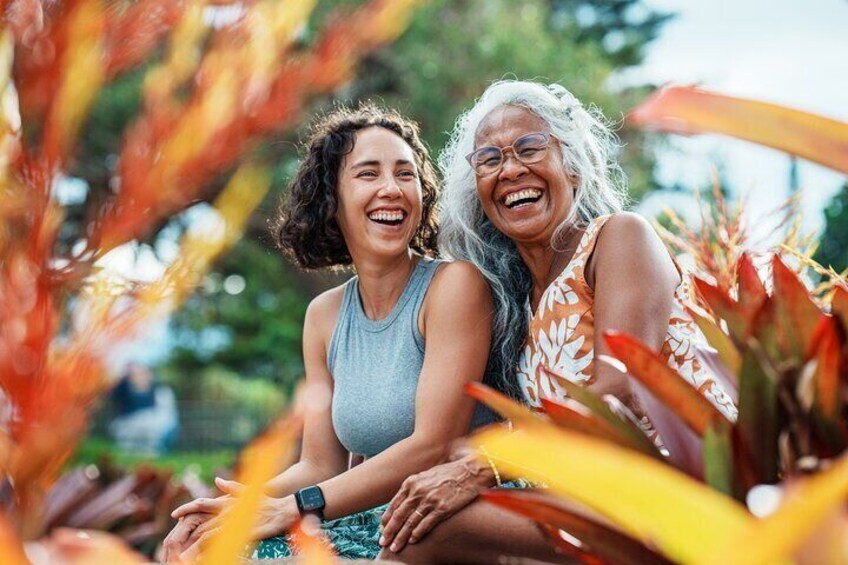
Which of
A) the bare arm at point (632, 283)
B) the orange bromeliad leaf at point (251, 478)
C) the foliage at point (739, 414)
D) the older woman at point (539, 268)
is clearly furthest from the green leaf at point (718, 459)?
the bare arm at point (632, 283)

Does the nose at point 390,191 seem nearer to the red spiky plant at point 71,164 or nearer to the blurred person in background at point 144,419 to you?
the red spiky plant at point 71,164

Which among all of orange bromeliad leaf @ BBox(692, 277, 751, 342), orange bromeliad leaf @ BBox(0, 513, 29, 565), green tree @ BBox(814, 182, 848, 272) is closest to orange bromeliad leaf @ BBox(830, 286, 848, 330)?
orange bromeliad leaf @ BBox(692, 277, 751, 342)

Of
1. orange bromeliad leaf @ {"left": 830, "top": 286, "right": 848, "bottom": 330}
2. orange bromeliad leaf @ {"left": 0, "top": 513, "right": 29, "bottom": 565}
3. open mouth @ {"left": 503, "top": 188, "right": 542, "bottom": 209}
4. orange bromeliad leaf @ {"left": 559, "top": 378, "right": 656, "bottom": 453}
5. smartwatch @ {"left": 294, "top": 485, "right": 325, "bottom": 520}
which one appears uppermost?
open mouth @ {"left": 503, "top": 188, "right": 542, "bottom": 209}

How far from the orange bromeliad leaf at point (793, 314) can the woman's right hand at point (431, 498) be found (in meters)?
1.17

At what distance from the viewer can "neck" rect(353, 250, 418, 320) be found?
3223 mm

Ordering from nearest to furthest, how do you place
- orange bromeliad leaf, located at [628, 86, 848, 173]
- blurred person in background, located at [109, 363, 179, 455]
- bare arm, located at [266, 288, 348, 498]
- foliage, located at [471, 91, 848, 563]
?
orange bromeliad leaf, located at [628, 86, 848, 173] < foliage, located at [471, 91, 848, 563] < bare arm, located at [266, 288, 348, 498] < blurred person in background, located at [109, 363, 179, 455]

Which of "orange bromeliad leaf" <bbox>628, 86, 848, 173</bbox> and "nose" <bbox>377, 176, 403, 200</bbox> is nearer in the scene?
"orange bromeliad leaf" <bbox>628, 86, 848, 173</bbox>

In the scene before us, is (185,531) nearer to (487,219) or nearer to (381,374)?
(381,374)

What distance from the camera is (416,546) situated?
2.20m

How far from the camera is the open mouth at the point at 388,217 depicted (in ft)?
10.5

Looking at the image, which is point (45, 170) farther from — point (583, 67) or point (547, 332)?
point (583, 67)

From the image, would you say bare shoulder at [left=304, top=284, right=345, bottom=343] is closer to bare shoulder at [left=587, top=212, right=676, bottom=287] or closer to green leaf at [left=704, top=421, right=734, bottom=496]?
bare shoulder at [left=587, top=212, right=676, bottom=287]

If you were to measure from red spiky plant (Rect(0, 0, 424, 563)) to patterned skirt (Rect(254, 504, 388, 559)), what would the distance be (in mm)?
2059

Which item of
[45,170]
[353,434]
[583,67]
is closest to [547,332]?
[353,434]
